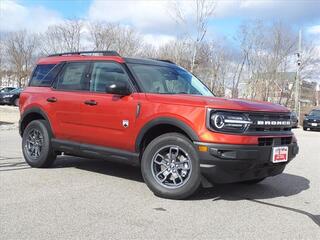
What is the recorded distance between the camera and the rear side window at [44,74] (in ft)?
25.9

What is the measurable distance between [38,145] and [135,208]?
312cm

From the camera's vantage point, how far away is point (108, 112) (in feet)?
22.0

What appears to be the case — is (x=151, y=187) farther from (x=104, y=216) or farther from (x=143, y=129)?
(x=104, y=216)

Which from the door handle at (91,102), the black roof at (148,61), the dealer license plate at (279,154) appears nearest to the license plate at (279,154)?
the dealer license plate at (279,154)

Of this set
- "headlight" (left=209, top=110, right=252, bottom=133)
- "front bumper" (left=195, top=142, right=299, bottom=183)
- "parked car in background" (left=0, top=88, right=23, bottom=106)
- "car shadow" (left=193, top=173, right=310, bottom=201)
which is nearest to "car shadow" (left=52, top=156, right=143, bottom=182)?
"car shadow" (left=193, top=173, right=310, bottom=201)

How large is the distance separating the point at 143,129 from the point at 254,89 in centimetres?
4028

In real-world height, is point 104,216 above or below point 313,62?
below

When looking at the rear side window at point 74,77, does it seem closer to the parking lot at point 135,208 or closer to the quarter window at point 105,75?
the quarter window at point 105,75

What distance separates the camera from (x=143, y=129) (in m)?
6.32

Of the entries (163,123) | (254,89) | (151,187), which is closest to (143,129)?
(163,123)

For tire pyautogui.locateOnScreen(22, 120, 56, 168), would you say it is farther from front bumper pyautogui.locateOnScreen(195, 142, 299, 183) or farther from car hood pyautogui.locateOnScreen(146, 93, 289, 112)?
front bumper pyautogui.locateOnScreen(195, 142, 299, 183)

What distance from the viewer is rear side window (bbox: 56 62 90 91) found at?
7.30 metres

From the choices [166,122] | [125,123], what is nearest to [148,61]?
[125,123]

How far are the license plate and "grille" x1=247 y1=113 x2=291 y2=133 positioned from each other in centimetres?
25
